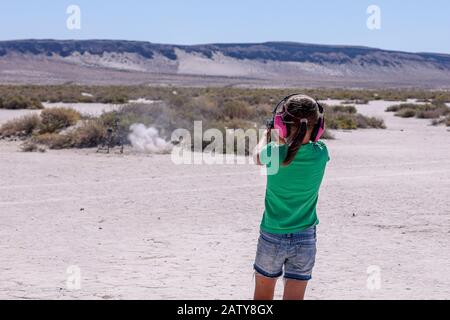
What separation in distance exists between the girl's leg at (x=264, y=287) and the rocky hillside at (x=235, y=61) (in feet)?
396

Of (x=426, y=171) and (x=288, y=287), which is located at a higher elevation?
(x=288, y=287)

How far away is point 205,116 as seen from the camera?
25641mm

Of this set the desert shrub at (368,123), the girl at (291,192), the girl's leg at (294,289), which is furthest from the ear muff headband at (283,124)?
the desert shrub at (368,123)

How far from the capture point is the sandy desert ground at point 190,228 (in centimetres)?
679

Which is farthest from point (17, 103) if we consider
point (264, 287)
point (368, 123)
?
point (264, 287)

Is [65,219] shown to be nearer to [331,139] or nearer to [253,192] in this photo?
[253,192]

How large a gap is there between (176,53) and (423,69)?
187ft

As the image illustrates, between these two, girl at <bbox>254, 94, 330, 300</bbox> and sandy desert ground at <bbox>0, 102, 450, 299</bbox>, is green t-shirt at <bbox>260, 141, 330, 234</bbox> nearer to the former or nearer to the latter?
girl at <bbox>254, 94, 330, 300</bbox>

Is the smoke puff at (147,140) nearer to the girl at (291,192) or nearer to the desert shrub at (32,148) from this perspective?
the desert shrub at (32,148)

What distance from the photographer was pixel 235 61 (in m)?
161

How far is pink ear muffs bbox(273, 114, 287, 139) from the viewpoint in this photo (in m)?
4.15

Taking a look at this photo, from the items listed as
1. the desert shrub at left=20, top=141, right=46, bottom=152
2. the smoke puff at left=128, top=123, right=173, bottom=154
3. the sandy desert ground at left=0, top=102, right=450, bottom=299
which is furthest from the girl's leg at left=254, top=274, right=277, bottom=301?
the desert shrub at left=20, top=141, right=46, bottom=152

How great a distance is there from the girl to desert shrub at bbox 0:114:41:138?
59.6 ft
